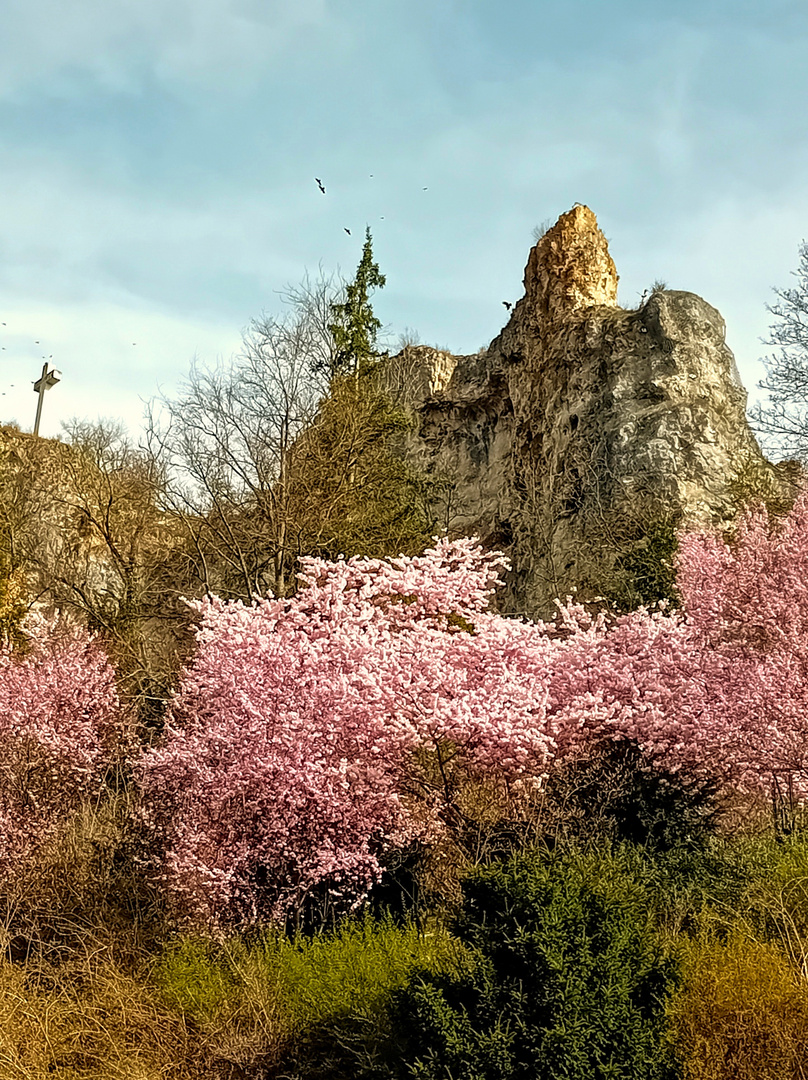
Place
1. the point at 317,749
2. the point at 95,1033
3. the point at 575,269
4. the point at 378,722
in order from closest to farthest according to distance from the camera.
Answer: the point at 95,1033 < the point at 378,722 < the point at 317,749 < the point at 575,269

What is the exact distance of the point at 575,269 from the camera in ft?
82.4

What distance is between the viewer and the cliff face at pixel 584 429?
65.9 feet

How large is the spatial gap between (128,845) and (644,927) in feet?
17.2

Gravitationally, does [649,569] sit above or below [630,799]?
above

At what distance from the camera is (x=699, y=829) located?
7.65 metres

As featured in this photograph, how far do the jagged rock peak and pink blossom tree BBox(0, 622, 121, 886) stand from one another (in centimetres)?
1702

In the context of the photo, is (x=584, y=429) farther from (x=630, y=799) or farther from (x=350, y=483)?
(x=630, y=799)

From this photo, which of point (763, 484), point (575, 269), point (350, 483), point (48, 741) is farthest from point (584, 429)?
point (48, 741)

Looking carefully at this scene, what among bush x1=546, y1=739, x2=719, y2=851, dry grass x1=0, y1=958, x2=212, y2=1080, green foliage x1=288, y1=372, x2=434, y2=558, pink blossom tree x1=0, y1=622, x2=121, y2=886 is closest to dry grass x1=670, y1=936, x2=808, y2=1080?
bush x1=546, y1=739, x2=719, y2=851

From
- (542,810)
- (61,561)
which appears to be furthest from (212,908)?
(61,561)

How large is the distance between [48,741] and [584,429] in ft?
52.4

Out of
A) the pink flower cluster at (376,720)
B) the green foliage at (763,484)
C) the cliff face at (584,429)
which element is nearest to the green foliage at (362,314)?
the cliff face at (584,429)

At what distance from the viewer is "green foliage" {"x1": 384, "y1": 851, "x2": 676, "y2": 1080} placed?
4.09m

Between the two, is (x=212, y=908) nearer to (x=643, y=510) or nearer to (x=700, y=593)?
(x=700, y=593)
